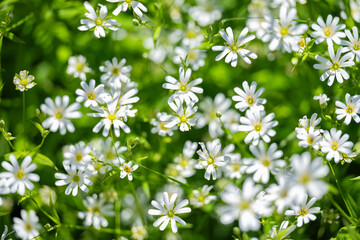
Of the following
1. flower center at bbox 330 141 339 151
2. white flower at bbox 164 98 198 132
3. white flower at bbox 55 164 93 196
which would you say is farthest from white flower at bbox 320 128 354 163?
white flower at bbox 55 164 93 196

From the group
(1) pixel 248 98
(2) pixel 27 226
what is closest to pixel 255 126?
(1) pixel 248 98

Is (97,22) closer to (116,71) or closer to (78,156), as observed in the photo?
(116,71)

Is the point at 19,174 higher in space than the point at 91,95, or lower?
lower

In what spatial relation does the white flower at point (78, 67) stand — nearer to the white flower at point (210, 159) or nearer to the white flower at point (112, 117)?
the white flower at point (112, 117)

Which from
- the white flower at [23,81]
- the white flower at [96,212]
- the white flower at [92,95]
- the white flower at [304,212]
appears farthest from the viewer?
the white flower at [96,212]

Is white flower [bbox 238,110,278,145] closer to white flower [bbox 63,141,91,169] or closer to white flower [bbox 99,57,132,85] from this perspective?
white flower [bbox 99,57,132,85]

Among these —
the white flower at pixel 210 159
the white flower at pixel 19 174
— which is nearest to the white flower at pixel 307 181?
the white flower at pixel 210 159
